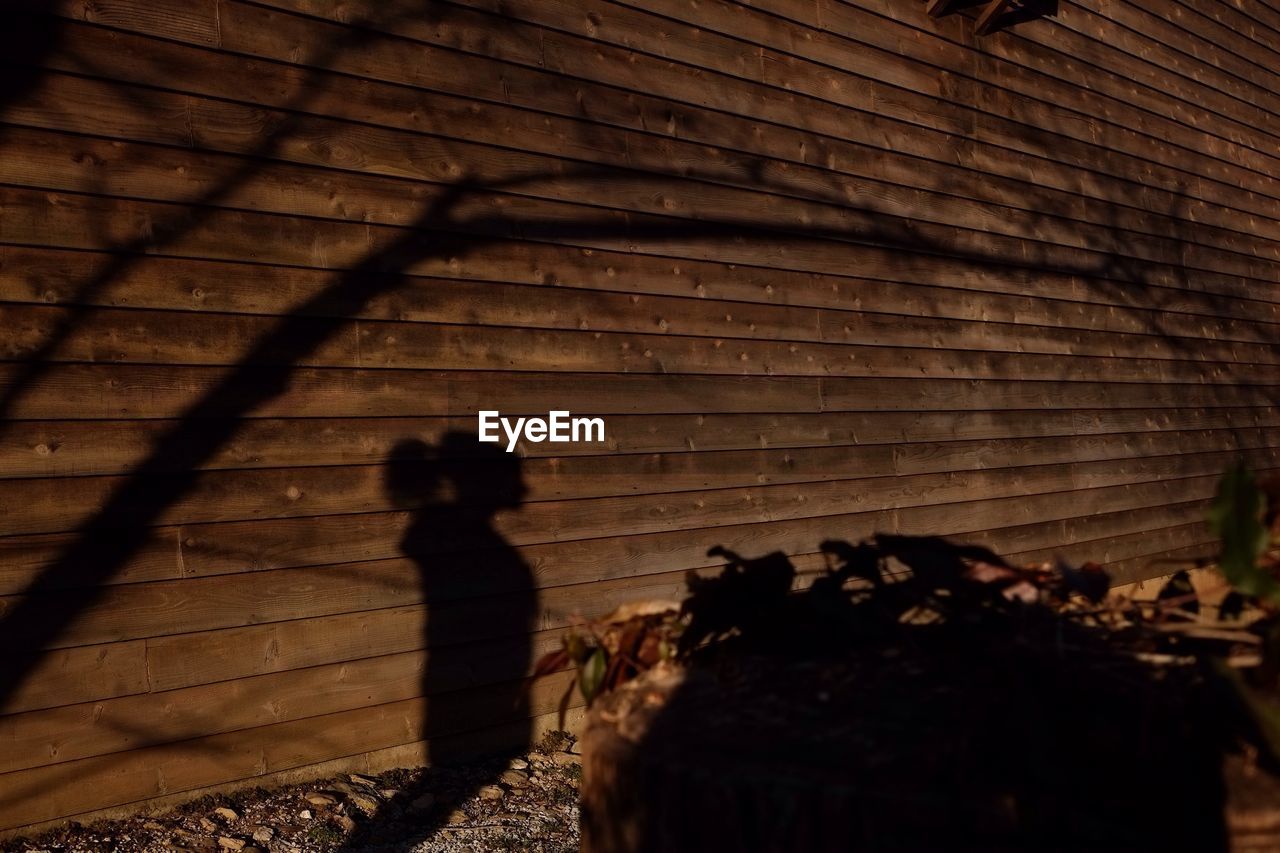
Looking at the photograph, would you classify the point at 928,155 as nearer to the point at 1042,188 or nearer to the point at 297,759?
the point at 1042,188

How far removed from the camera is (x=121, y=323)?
333 centimetres

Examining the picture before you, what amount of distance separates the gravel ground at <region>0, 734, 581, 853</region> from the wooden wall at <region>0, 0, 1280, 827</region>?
0.31ft

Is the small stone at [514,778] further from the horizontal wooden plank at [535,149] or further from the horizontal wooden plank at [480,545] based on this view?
the horizontal wooden plank at [535,149]

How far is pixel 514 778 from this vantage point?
4043 millimetres

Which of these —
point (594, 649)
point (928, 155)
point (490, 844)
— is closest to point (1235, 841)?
point (594, 649)

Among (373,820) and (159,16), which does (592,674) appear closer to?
(373,820)

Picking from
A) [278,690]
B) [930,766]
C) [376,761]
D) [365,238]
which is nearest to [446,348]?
[365,238]

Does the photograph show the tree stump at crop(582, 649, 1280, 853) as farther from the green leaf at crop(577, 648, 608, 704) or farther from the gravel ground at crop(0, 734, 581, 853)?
the gravel ground at crop(0, 734, 581, 853)

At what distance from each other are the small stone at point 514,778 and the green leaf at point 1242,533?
335cm

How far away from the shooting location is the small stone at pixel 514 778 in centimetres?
400

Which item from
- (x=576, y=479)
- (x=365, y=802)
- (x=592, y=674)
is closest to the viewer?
(x=592, y=674)

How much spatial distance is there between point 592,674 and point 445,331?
283 centimetres

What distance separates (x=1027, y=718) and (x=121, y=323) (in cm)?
308

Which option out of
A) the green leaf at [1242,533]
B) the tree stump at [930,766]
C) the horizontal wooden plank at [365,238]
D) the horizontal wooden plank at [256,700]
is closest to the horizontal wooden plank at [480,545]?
the horizontal wooden plank at [256,700]
